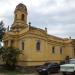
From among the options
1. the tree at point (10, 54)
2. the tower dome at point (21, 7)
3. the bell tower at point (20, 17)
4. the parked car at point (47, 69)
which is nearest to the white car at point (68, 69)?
the parked car at point (47, 69)

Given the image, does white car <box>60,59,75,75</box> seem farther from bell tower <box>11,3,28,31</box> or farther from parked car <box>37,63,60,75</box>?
bell tower <box>11,3,28,31</box>

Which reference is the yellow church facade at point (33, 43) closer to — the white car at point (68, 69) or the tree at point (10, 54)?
the tree at point (10, 54)

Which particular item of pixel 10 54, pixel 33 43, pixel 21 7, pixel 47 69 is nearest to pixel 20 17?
pixel 21 7

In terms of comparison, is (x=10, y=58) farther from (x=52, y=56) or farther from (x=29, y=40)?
(x=52, y=56)

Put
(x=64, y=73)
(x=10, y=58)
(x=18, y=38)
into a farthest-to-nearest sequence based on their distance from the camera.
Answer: (x=18, y=38) → (x=10, y=58) → (x=64, y=73)

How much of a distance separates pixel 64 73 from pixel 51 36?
14825mm

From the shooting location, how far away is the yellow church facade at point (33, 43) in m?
32.8

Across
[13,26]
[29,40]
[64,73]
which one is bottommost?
[64,73]

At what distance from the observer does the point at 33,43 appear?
108 ft

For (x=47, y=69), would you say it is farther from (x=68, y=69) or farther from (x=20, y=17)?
(x=20, y=17)

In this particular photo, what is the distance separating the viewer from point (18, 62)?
34.1 meters

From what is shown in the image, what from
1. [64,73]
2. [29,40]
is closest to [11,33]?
[29,40]

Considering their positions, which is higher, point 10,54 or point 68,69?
point 10,54

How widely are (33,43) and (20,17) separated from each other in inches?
323
